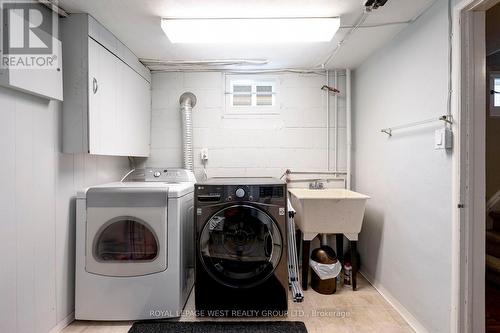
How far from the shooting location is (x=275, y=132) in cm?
290

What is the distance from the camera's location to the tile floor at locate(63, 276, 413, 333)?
1805 mm

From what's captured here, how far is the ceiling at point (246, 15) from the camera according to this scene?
66.2 inches

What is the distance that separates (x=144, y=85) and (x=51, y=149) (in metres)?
1.26

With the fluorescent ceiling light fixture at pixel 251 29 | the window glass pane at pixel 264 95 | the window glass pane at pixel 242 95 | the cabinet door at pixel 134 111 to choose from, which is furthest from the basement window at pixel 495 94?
the cabinet door at pixel 134 111

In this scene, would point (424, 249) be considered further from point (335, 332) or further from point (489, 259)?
point (489, 259)

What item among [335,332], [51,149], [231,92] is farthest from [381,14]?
[51,149]

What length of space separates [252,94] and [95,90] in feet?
5.21

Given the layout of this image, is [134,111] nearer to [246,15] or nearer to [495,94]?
[246,15]

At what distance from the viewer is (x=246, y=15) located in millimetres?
1831

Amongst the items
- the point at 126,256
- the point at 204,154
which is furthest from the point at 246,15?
the point at 126,256

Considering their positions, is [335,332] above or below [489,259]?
below

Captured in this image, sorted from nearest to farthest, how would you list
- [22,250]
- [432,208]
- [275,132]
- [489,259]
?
[22,250]
[432,208]
[489,259]
[275,132]

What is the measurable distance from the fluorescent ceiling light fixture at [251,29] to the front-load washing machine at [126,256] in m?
1.18

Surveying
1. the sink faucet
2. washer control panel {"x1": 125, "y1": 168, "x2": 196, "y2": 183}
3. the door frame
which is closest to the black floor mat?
the door frame
